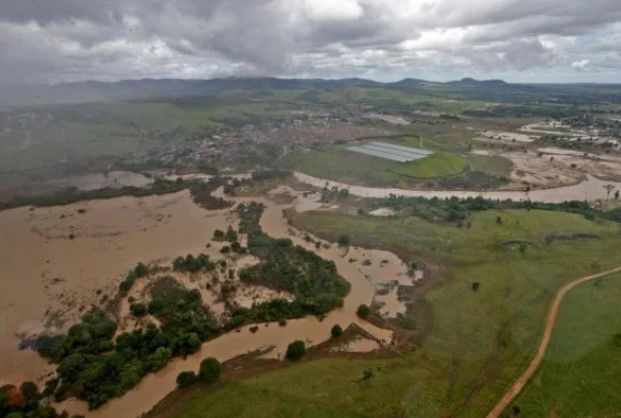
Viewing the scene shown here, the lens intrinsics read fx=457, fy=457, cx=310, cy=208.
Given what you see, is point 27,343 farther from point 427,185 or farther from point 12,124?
point 12,124

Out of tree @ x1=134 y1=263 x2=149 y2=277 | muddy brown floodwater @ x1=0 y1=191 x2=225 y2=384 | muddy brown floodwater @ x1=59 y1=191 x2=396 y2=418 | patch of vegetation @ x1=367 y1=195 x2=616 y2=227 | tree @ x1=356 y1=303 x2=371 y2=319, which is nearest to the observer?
muddy brown floodwater @ x1=59 y1=191 x2=396 y2=418

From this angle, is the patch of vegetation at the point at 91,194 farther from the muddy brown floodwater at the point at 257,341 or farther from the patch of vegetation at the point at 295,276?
the muddy brown floodwater at the point at 257,341

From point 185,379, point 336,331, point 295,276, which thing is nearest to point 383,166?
point 295,276

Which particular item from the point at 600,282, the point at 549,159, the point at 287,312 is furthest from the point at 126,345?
the point at 549,159

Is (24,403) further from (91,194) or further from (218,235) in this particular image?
(91,194)

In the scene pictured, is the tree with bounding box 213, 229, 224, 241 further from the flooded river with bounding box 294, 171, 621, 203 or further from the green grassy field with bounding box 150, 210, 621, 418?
the flooded river with bounding box 294, 171, 621, 203

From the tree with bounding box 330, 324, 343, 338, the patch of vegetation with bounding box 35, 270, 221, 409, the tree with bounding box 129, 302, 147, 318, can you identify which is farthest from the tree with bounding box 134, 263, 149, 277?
the tree with bounding box 330, 324, 343, 338
